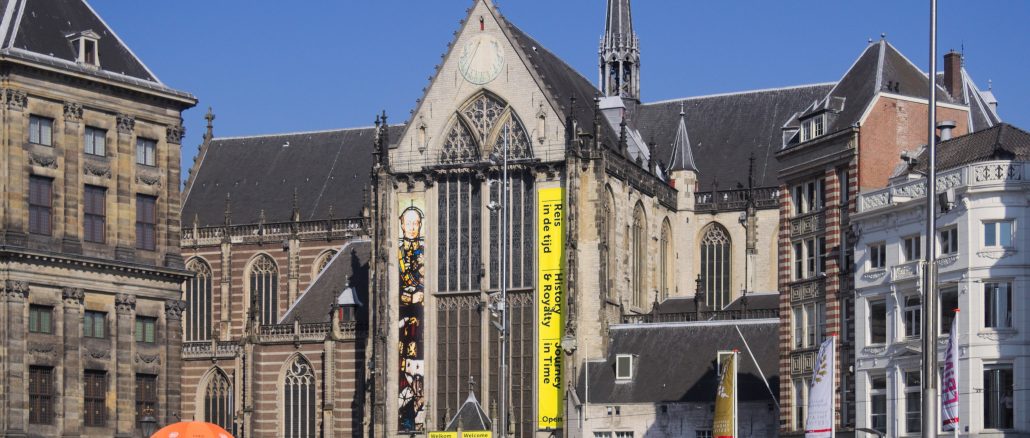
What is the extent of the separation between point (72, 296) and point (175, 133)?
771cm

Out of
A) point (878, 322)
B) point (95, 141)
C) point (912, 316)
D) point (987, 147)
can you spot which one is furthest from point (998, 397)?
point (95, 141)

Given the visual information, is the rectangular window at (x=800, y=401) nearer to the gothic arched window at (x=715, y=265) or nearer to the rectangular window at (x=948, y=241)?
the rectangular window at (x=948, y=241)

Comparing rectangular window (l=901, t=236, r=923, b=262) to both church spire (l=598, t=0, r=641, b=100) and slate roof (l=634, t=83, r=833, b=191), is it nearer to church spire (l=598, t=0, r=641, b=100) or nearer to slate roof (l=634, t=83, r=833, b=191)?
slate roof (l=634, t=83, r=833, b=191)

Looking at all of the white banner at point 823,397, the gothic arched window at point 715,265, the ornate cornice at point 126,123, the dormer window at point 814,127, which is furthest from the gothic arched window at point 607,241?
the white banner at point 823,397

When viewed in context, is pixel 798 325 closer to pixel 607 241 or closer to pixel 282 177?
pixel 607 241

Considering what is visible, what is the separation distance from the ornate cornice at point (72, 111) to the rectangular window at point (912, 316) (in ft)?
94.8

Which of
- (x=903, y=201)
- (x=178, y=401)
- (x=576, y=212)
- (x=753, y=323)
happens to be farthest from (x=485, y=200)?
(x=903, y=201)

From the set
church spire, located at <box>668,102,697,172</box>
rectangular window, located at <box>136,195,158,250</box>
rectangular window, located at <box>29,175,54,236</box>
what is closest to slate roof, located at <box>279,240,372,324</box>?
church spire, located at <box>668,102,697,172</box>

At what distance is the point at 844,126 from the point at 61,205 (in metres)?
26.7

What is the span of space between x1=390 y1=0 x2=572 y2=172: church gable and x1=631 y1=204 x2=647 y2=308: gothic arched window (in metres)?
7.15

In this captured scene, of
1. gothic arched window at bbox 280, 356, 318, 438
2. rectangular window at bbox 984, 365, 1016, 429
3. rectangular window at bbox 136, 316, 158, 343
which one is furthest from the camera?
gothic arched window at bbox 280, 356, 318, 438

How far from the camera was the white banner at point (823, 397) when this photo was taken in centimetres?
5997

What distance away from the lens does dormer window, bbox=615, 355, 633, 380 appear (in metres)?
85.1

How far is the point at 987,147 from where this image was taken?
6162 centimetres
